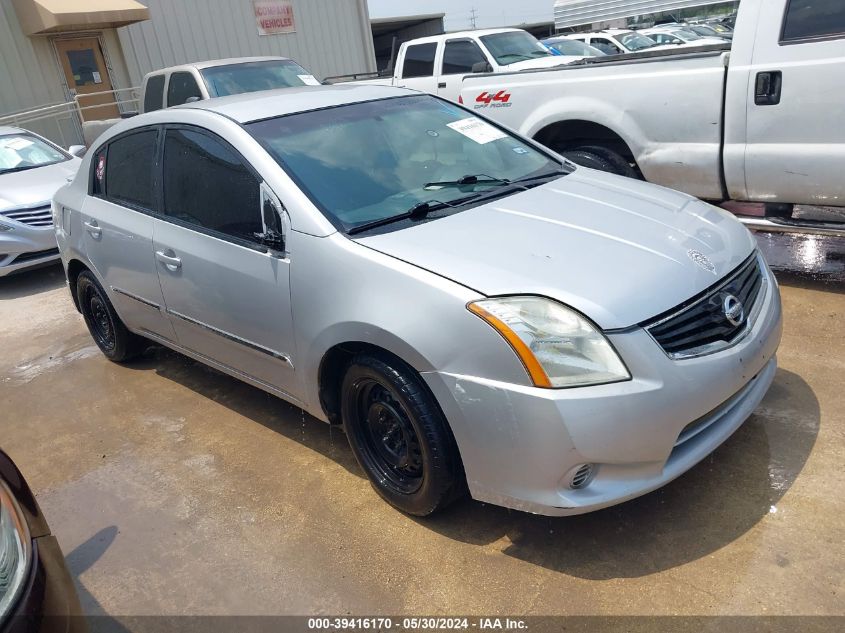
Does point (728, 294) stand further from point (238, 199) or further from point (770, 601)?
point (238, 199)

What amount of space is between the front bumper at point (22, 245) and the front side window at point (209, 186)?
408 centimetres

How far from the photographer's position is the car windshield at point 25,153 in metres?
8.29

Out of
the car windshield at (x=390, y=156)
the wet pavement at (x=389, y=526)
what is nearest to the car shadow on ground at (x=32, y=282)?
the wet pavement at (x=389, y=526)

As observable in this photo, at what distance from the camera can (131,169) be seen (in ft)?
13.7

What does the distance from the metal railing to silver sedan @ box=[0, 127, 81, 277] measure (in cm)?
586

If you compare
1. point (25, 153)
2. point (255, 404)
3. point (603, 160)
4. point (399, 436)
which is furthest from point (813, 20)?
point (25, 153)

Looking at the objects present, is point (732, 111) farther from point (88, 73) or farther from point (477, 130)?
point (88, 73)

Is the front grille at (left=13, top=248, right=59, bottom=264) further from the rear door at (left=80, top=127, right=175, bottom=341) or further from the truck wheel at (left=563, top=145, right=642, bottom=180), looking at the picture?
the truck wheel at (left=563, top=145, right=642, bottom=180)

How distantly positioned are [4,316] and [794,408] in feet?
20.8

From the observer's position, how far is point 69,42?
14.5 meters

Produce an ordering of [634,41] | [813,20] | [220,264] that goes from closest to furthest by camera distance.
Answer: [220,264]
[813,20]
[634,41]

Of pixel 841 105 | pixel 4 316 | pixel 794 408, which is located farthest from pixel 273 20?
pixel 794 408

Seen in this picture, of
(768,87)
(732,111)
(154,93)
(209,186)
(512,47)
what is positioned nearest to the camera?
(209,186)

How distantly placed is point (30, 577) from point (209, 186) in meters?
2.17
